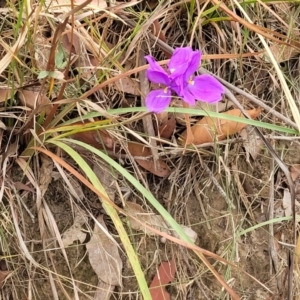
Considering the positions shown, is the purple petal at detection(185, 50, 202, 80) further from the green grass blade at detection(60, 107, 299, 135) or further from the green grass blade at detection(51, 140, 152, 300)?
the green grass blade at detection(51, 140, 152, 300)

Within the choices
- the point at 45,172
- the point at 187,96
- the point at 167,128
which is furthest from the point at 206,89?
the point at 45,172

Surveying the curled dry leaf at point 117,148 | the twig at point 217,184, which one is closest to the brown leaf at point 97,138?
the curled dry leaf at point 117,148

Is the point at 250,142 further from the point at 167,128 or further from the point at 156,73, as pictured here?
the point at 156,73

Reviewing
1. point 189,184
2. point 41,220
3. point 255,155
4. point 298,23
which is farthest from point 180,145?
point 298,23

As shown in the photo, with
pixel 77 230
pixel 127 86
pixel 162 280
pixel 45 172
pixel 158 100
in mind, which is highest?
pixel 158 100

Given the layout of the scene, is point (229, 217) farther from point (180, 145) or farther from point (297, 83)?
point (297, 83)

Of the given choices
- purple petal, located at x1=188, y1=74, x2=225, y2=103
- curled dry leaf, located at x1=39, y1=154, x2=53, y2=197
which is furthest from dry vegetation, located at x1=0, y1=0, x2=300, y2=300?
A: purple petal, located at x1=188, y1=74, x2=225, y2=103

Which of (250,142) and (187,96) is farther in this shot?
(250,142)

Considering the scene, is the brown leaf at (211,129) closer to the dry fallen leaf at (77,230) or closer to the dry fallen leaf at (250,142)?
the dry fallen leaf at (250,142)
